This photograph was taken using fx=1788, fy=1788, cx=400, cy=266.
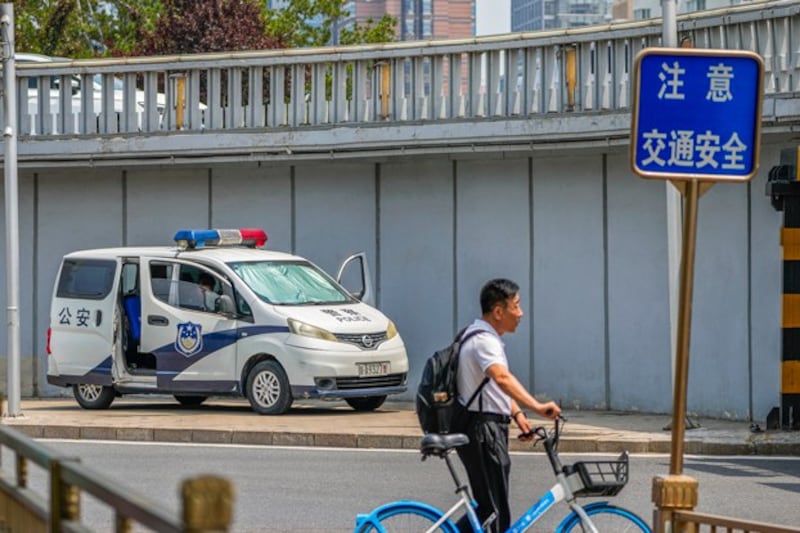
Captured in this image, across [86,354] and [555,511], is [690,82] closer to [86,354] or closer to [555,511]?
[555,511]

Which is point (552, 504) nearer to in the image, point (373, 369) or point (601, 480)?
point (601, 480)

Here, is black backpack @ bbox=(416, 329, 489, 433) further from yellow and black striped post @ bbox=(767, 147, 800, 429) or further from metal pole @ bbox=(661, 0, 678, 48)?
metal pole @ bbox=(661, 0, 678, 48)

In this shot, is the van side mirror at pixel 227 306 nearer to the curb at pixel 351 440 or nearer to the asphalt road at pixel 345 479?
the curb at pixel 351 440

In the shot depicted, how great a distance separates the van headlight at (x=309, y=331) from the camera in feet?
61.3

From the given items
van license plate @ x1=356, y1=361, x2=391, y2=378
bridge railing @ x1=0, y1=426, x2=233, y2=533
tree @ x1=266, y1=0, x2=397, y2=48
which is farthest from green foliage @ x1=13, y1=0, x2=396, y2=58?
bridge railing @ x1=0, y1=426, x2=233, y2=533

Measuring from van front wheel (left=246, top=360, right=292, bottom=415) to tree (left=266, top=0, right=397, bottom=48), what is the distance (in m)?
34.8

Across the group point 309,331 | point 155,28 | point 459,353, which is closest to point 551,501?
point 459,353

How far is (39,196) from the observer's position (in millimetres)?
23828

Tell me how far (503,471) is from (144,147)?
1469 cm

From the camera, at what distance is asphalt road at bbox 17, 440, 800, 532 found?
39.2ft

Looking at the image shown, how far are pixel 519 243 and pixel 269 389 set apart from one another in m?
3.82

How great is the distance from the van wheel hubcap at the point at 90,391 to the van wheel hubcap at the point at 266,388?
7.72ft

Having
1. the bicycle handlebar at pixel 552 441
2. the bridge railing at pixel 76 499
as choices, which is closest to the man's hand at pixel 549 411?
the bicycle handlebar at pixel 552 441

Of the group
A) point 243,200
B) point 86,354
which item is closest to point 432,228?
point 243,200
